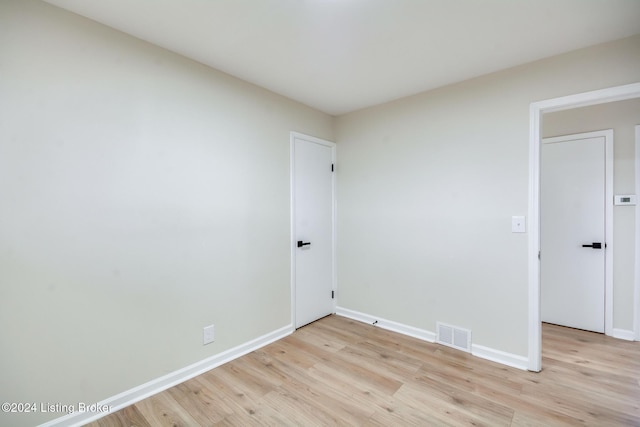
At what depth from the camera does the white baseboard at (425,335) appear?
2.34 meters

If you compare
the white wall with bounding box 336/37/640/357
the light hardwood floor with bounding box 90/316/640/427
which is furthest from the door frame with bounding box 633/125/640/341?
the white wall with bounding box 336/37/640/357

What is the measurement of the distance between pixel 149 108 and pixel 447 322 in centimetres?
318

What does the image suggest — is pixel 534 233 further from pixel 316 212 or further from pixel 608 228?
pixel 316 212

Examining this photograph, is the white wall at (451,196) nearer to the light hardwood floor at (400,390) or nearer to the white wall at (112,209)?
the light hardwood floor at (400,390)

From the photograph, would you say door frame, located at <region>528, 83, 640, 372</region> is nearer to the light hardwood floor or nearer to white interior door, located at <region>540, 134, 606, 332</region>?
the light hardwood floor

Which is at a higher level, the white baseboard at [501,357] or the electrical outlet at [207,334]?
the electrical outlet at [207,334]

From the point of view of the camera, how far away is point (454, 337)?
2.66 metres

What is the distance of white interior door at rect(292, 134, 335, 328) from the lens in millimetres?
3135

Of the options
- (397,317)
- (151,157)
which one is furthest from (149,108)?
(397,317)

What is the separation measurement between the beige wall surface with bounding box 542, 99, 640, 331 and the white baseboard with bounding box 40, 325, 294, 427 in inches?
141

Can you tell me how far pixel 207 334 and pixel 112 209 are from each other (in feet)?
4.04

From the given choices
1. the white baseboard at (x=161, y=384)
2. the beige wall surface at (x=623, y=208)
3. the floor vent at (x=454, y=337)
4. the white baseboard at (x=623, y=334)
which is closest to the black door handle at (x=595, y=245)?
the beige wall surface at (x=623, y=208)

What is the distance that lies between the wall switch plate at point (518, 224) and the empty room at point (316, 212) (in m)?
0.02

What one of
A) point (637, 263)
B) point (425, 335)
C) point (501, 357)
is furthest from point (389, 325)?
point (637, 263)
